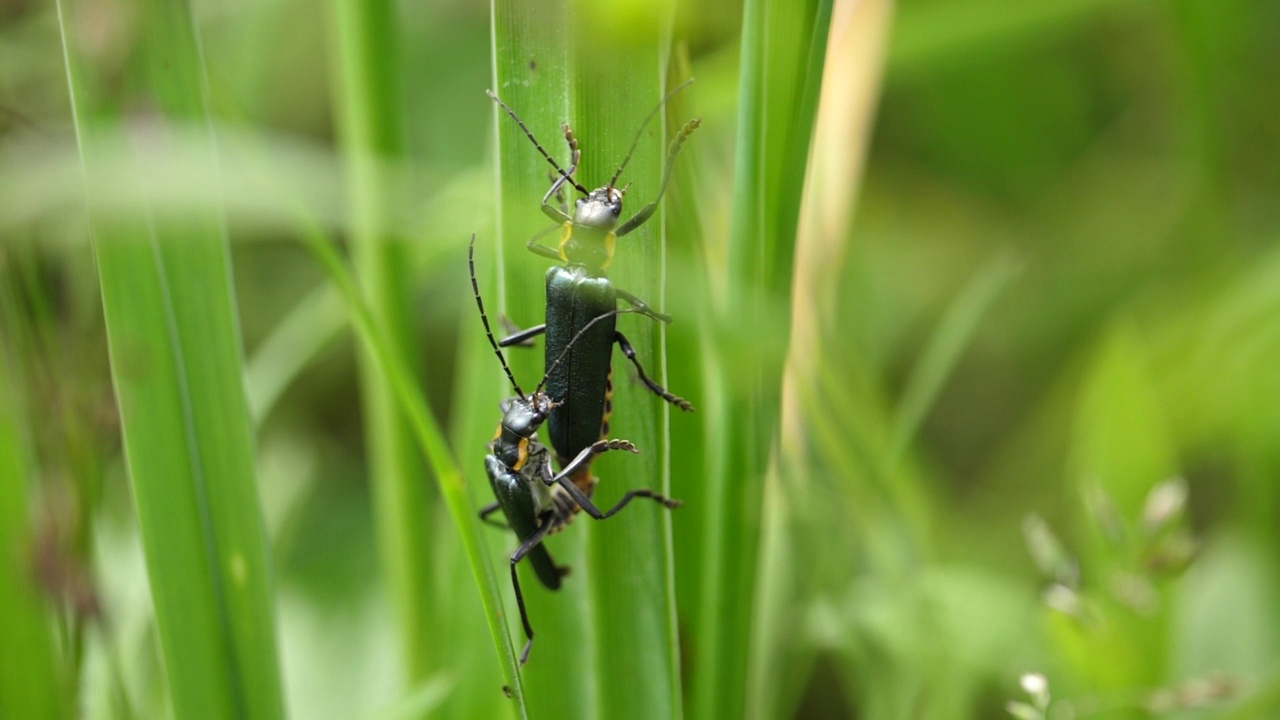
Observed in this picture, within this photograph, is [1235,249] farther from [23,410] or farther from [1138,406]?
[23,410]

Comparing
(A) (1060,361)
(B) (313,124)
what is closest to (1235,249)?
(A) (1060,361)

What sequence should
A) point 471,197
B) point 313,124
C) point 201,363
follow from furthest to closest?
point 313,124 → point 471,197 → point 201,363

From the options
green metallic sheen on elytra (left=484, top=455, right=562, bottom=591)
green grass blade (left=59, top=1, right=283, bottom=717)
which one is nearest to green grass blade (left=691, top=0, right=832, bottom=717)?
green metallic sheen on elytra (left=484, top=455, right=562, bottom=591)

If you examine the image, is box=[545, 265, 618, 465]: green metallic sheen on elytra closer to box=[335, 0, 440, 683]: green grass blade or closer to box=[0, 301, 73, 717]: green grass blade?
box=[335, 0, 440, 683]: green grass blade

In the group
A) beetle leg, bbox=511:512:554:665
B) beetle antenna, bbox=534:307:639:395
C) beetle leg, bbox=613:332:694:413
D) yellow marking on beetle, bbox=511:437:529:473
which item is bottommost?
beetle leg, bbox=511:512:554:665

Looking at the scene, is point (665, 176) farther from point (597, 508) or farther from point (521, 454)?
point (521, 454)

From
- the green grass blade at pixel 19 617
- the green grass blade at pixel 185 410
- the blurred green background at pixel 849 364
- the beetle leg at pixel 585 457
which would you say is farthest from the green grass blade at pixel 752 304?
the green grass blade at pixel 19 617

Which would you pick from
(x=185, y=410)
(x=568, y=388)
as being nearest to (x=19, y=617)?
(x=185, y=410)

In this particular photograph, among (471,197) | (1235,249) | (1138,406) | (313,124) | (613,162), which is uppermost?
(313,124)
